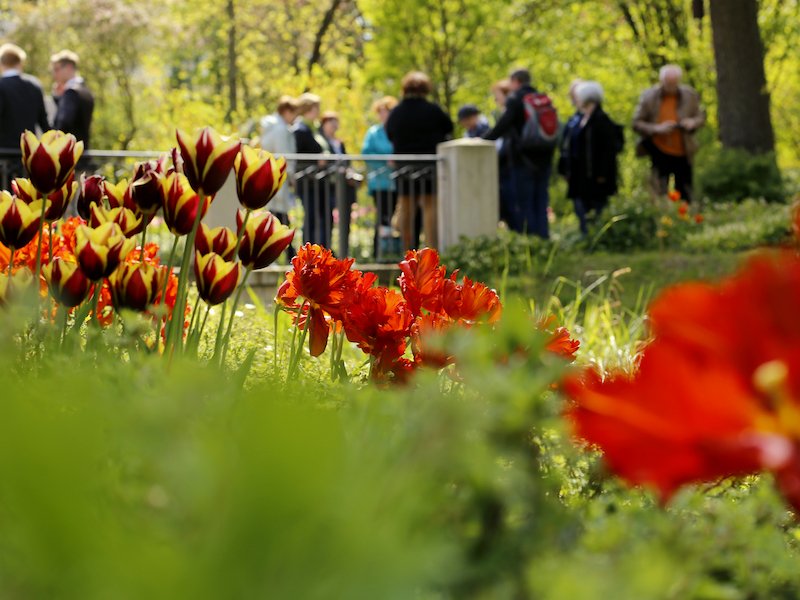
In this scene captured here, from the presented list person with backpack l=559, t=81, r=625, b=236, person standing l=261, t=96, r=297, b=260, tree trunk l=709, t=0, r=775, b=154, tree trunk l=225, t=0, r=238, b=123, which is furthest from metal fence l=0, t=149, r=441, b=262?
tree trunk l=225, t=0, r=238, b=123

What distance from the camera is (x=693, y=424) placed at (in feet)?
2.70

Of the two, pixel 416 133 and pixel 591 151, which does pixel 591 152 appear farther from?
pixel 416 133

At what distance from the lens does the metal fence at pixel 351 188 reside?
39.4 feet

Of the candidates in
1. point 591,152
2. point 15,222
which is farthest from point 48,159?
point 591,152

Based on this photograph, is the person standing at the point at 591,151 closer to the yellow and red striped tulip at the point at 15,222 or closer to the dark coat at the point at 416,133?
the dark coat at the point at 416,133

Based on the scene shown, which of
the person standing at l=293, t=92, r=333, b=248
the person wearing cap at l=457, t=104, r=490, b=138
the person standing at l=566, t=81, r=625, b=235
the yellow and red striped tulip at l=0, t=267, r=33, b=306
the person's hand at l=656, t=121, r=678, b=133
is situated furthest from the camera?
the person's hand at l=656, t=121, r=678, b=133

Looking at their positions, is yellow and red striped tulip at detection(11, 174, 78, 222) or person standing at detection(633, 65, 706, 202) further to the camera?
person standing at detection(633, 65, 706, 202)

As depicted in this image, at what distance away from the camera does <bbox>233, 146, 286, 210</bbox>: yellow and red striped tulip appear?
206 centimetres

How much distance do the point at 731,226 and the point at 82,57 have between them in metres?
19.6

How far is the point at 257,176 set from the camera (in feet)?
6.77

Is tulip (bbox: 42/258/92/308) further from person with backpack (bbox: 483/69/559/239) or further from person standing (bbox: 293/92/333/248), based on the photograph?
person with backpack (bbox: 483/69/559/239)

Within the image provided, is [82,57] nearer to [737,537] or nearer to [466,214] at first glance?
[466,214]

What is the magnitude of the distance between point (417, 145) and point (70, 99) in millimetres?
3378

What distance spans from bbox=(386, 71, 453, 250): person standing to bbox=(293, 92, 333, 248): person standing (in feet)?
2.50
